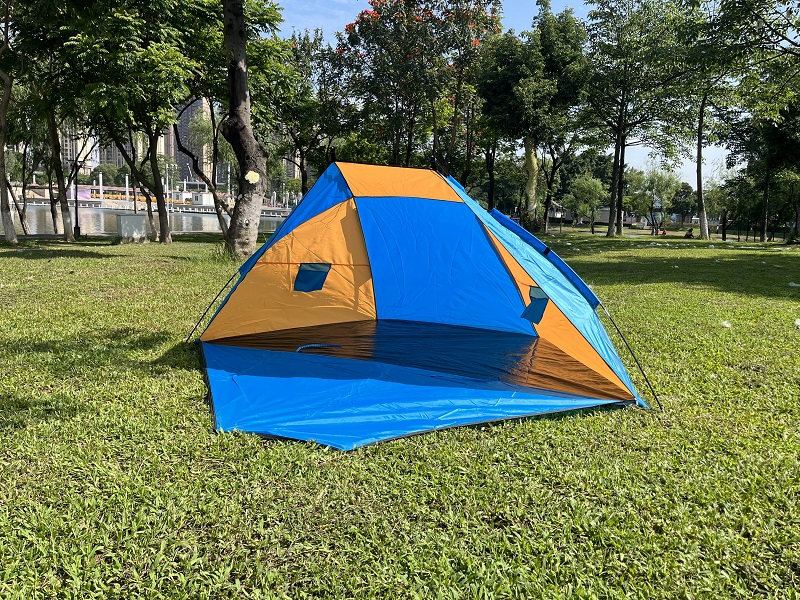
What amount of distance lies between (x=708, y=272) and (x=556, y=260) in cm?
794

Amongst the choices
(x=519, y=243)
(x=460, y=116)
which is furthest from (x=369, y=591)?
(x=460, y=116)

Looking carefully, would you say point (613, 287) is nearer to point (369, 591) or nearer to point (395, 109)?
point (369, 591)

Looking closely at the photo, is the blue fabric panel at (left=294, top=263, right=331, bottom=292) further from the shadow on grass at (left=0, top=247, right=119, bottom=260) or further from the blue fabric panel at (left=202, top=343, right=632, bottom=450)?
the shadow on grass at (left=0, top=247, right=119, bottom=260)

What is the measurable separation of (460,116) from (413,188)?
58.0 ft

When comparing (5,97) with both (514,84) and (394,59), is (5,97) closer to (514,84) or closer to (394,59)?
(394,59)

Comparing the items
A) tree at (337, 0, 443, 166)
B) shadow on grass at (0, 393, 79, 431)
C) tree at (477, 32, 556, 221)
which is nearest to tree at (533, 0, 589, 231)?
tree at (477, 32, 556, 221)

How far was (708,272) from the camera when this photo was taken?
10641mm

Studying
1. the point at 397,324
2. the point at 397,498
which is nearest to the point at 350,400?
the point at 397,498

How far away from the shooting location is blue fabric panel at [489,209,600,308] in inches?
162

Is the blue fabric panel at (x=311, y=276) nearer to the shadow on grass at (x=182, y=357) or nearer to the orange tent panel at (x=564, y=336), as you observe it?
the shadow on grass at (x=182, y=357)

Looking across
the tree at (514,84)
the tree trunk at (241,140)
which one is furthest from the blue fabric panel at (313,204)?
the tree at (514,84)

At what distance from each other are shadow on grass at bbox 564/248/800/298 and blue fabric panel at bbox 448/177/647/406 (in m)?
5.16

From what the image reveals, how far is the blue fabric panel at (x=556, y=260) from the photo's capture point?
411 cm

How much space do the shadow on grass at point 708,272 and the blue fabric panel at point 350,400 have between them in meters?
5.86
